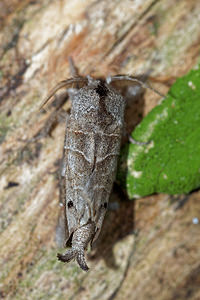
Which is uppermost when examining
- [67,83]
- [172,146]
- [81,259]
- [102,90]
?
[67,83]

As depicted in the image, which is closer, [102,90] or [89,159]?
[89,159]

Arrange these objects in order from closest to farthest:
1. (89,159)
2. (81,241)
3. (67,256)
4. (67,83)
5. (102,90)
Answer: (67,256) < (81,241) < (89,159) < (102,90) < (67,83)

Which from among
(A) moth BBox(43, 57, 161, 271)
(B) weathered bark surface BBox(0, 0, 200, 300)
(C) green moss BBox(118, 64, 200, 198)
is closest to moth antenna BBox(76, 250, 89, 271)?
(A) moth BBox(43, 57, 161, 271)

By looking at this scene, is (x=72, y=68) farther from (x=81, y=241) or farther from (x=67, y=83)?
(x=81, y=241)

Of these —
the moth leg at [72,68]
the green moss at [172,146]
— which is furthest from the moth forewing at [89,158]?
the green moss at [172,146]

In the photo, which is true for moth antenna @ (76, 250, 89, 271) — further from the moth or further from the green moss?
the green moss

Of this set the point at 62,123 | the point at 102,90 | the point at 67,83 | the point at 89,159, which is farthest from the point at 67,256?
the point at 67,83

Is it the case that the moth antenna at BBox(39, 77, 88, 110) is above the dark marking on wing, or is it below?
above
